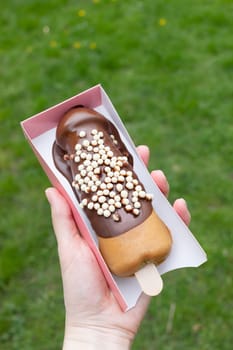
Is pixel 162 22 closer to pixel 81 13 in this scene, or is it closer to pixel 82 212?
pixel 81 13

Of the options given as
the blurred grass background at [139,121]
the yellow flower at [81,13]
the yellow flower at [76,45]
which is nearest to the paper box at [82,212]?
the blurred grass background at [139,121]

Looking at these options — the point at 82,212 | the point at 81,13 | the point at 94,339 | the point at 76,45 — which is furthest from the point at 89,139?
the point at 81,13

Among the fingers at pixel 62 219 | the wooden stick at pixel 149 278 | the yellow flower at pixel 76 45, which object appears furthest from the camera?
the yellow flower at pixel 76 45

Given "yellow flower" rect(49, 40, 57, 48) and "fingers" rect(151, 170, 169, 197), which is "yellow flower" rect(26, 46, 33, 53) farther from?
"fingers" rect(151, 170, 169, 197)

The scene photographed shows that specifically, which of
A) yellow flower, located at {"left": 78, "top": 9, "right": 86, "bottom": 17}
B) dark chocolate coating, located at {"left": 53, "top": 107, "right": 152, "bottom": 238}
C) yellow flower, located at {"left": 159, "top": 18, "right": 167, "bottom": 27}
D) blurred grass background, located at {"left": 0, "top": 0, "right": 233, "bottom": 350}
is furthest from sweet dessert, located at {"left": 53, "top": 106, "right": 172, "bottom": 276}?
yellow flower, located at {"left": 78, "top": 9, "right": 86, "bottom": 17}

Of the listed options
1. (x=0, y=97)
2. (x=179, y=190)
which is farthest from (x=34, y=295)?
(x=0, y=97)

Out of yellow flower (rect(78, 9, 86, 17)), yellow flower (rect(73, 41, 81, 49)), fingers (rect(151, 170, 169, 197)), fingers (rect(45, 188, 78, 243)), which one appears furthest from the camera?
yellow flower (rect(78, 9, 86, 17))

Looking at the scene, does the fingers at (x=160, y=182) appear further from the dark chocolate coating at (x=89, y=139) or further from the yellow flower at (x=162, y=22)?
the yellow flower at (x=162, y=22)
